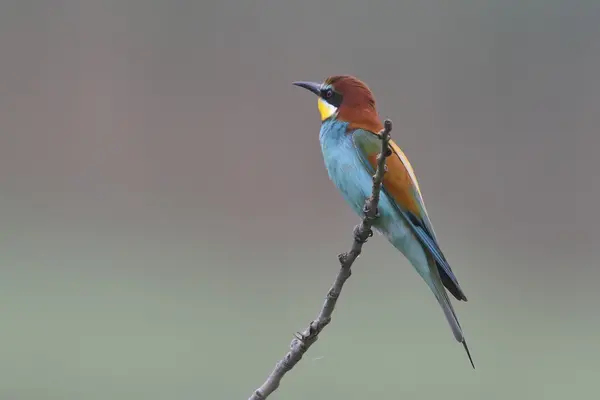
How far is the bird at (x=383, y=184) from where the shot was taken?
0.99 meters

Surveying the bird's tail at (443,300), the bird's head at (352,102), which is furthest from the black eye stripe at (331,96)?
the bird's tail at (443,300)

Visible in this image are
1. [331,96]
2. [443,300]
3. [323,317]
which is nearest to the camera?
[323,317]

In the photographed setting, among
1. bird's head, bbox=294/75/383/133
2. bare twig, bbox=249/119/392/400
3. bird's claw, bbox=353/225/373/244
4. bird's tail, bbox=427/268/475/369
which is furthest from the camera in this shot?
bird's head, bbox=294/75/383/133

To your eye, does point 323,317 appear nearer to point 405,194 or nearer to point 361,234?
point 361,234

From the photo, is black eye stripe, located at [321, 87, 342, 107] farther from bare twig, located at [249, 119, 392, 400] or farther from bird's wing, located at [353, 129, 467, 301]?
bare twig, located at [249, 119, 392, 400]

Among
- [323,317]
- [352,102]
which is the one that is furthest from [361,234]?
[352,102]

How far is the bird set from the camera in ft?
A: 3.24

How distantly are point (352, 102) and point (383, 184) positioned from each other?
0.52 ft

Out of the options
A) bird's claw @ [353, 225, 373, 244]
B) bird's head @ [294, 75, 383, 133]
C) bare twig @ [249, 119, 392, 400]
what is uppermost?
bird's head @ [294, 75, 383, 133]

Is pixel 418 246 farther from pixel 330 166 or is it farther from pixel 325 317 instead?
pixel 325 317

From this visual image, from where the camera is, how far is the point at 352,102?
1062mm

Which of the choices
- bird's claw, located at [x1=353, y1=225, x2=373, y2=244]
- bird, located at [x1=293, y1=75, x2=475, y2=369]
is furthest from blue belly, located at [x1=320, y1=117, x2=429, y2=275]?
bird's claw, located at [x1=353, y1=225, x2=373, y2=244]

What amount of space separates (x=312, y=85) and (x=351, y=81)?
71 millimetres

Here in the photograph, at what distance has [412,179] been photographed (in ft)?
3.37
